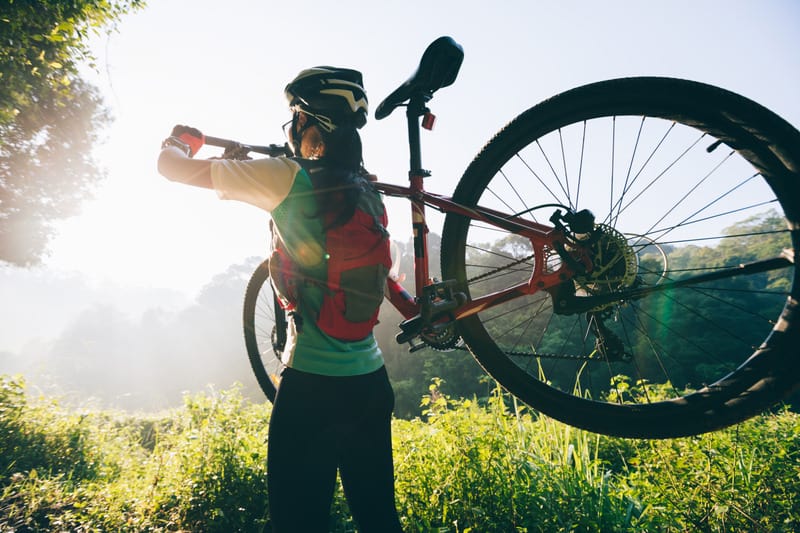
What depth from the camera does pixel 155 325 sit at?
82.0 metres

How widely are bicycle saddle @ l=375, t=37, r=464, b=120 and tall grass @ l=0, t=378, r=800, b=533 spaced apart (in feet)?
8.29

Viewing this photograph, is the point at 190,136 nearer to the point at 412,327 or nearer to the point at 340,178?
the point at 340,178

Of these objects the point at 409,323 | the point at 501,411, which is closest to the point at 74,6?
the point at 409,323

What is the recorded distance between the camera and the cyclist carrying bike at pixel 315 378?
1.33m

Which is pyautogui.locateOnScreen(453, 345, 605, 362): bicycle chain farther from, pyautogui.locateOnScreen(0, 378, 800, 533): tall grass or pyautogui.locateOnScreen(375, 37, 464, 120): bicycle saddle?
pyautogui.locateOnScreen(375, 37, 464, 120): bicycle saddle

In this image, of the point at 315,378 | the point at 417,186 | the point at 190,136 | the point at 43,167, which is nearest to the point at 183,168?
the point at 190,136

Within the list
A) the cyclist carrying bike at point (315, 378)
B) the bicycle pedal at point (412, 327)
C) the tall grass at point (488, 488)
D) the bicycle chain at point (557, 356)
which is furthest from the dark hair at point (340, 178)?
the tall grass at point (488, 488)

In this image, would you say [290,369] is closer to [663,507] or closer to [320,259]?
[320,259]

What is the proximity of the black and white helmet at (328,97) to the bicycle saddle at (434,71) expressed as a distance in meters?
0.36

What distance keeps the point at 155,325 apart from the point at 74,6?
9813 centimetres

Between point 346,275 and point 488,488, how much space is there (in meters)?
2.04

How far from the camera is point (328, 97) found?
1667mm

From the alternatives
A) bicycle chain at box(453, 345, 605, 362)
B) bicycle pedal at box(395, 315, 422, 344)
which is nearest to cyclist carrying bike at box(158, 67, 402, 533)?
bicycle pedal at box(395, 315, 422, 344)

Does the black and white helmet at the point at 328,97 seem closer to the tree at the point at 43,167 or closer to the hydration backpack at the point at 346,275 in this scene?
the hydration backpack at the point at 346,275
